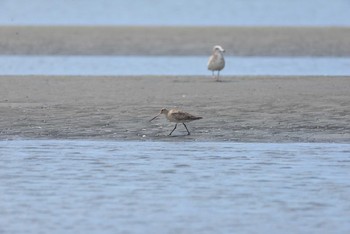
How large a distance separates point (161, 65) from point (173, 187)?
1803 cm

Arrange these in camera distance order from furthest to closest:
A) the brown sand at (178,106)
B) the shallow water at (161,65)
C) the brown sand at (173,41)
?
the brown sand at (173,41) → the shallow water at (161,65) → the brown sand at (178,106)

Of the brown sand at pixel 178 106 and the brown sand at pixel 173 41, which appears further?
the brown sand at pixel 173 41

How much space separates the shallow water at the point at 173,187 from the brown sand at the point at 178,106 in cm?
68

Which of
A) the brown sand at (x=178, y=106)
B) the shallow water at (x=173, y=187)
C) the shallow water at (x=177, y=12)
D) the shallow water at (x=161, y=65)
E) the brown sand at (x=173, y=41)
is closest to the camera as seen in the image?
the shallow water at (x=173, y=187)

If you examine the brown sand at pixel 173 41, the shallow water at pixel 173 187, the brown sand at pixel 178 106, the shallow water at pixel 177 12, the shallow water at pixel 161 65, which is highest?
the shallow water at pixel 177 12

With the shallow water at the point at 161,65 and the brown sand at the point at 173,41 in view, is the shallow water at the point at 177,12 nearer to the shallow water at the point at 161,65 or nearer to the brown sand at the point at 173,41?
the brown sand at the point at 173,41

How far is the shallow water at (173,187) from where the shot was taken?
10836 mm

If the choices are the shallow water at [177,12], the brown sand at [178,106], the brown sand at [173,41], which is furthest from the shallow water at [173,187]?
the shallow water at [177,12]

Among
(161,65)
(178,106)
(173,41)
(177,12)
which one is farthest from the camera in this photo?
(177,12)

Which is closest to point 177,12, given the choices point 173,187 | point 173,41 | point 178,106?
point 173,41

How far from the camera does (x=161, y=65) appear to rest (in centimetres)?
3033

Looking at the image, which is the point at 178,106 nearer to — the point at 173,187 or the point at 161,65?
the point at 173,187

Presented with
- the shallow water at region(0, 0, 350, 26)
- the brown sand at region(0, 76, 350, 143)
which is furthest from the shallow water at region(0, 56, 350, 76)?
the shallow water at region(0, 0, 350, 26)

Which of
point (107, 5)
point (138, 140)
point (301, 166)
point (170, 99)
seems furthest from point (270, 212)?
point (107, 5)
